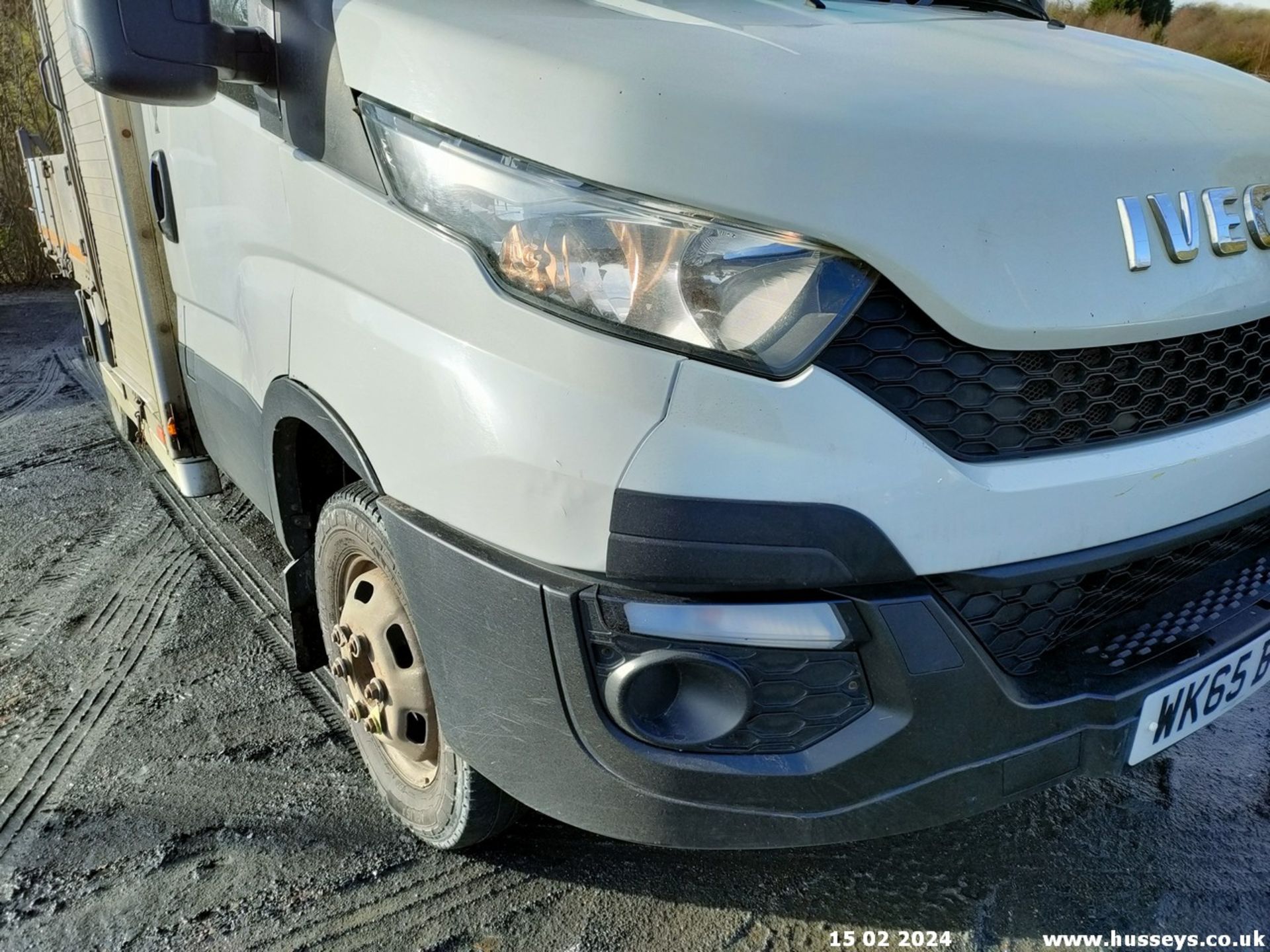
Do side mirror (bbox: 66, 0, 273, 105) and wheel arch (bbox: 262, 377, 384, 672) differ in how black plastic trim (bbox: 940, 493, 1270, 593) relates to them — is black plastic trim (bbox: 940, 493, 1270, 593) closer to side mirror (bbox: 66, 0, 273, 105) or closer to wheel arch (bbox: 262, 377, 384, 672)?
wheel arch (bbox: 262, 377, 384, 672)

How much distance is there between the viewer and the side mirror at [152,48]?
1717 mm

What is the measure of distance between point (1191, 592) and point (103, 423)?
6.02m

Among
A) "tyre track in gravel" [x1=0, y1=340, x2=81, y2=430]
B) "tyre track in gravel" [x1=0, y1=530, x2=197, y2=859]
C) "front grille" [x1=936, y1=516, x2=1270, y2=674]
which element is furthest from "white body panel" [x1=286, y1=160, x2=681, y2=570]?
"tyre track in gravel" [x1=0, y1=340, x2=81, y2=430]

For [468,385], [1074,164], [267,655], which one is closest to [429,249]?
[468,385]

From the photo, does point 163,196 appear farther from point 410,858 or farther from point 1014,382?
point 1014,382

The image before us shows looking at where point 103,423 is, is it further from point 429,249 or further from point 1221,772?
point 1221,772

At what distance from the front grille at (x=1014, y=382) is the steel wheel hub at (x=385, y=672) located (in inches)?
40.1

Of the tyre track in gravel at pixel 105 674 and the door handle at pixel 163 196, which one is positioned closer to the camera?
the tyre track in gravel at pixel 105 674

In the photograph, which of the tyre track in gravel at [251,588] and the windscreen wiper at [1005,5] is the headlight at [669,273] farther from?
the tyre track in gravel at [251,588]

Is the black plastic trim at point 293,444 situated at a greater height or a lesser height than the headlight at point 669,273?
lesser

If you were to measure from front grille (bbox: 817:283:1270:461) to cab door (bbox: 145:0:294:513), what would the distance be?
47.8 inches

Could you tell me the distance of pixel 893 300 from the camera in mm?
1440

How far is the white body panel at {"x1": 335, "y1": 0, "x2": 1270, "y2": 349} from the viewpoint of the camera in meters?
1.40
